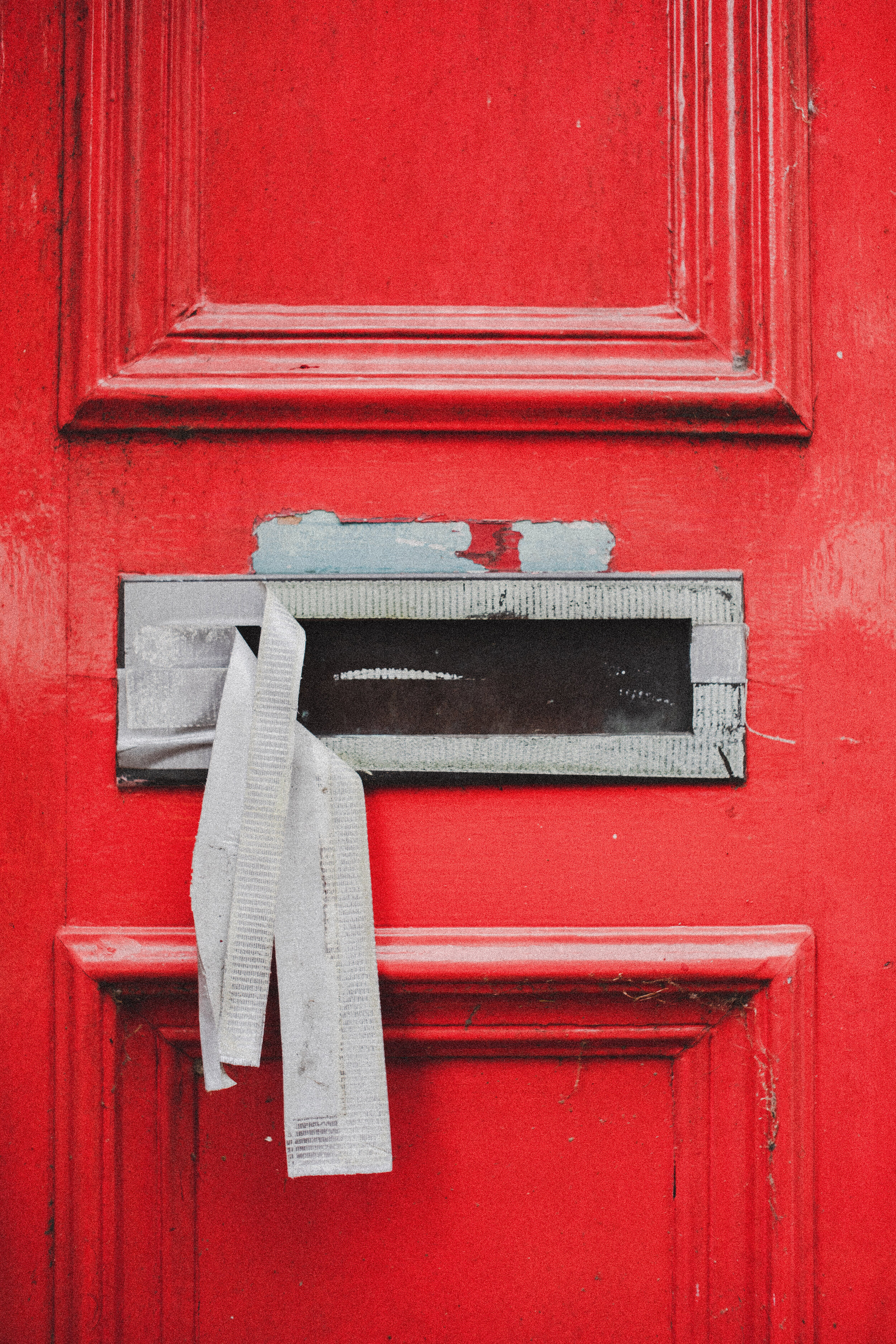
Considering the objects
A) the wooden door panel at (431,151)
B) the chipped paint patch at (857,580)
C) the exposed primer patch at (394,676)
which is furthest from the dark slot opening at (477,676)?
the wooden door panel at (431,151)

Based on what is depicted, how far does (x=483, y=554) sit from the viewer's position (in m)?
0.65

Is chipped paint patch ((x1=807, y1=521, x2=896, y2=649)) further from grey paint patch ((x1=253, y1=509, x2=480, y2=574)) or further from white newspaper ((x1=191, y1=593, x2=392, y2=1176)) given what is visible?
white newspaper ((x1=191, y1=593, x2=392, y2=1176))

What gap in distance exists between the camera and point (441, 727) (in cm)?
64

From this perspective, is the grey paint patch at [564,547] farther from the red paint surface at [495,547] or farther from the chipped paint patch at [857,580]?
the chipped paint patch at [857,580]

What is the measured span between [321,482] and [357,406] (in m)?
0.07

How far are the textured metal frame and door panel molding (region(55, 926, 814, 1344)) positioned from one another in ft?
0.43

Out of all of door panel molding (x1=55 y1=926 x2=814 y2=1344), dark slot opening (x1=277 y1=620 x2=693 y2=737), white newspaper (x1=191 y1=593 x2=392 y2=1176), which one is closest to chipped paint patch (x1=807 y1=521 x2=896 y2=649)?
dark slot opening (x1=277 y1=620 x2=693 y2=737)

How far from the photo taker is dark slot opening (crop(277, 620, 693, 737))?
639mm

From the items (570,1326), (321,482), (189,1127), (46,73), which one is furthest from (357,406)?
(570,1326)

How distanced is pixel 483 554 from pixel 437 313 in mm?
197

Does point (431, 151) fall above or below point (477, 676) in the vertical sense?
above

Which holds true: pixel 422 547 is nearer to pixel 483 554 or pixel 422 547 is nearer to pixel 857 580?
pixel 483 554

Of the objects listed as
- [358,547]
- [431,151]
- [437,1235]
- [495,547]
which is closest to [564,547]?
[495,547]

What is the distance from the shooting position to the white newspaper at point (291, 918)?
0.59 metres
